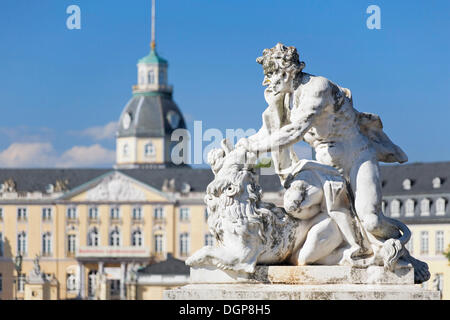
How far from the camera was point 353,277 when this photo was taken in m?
14.2

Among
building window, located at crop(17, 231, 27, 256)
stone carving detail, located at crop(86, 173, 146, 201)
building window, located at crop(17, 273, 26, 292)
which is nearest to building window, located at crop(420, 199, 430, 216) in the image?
stone carving detail, located at crop(86, 173, 146, 201)

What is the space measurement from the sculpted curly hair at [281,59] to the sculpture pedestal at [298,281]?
197 centimetres

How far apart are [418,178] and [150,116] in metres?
60.8

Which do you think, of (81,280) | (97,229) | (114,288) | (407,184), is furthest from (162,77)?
(407,184)

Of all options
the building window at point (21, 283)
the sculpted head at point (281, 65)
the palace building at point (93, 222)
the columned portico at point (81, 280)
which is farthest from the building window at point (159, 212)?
the sculpted head at point (281, 65)

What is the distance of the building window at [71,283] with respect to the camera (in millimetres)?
143825

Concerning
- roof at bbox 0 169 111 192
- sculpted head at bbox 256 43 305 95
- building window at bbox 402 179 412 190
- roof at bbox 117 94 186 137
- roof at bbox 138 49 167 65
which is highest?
roof at bbox 138 49 167 65

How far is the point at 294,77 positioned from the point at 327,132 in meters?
0.64

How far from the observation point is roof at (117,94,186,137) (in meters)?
172

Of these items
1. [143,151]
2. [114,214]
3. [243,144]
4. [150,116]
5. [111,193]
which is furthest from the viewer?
[150,116]

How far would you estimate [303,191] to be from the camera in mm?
14352

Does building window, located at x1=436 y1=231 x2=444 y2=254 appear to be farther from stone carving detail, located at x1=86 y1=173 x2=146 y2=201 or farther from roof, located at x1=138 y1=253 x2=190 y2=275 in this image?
stone carving detail, located at x1=86 y1=173 x2=146 y2=201

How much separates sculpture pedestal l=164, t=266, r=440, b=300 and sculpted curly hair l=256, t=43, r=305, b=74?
6.47 feet

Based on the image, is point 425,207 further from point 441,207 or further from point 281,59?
point 281,59
